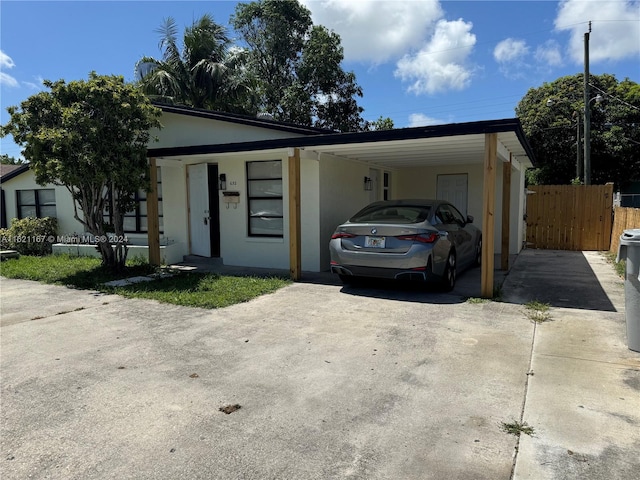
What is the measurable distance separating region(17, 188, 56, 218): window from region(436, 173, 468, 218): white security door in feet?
37.3

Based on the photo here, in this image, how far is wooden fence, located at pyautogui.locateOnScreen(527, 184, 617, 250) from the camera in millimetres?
12594

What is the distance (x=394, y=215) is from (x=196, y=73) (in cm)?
1262

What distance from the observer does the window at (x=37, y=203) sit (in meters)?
13.4

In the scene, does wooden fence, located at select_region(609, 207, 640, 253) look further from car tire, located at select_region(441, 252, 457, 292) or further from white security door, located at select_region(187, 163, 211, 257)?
white security door, located at select_region(187, 163, 211, 257)

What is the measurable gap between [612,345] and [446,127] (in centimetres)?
345

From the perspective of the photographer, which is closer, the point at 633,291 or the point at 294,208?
the point at 633,291

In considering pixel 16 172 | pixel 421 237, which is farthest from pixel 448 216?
pixel 16 172

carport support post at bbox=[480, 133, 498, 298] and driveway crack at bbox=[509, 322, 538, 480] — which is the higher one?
carport support post at bbox=[480, 133, 498, 298]

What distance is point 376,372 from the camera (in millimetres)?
3961

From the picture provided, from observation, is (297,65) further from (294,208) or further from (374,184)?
(294,208)

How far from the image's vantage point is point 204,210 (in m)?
10.3

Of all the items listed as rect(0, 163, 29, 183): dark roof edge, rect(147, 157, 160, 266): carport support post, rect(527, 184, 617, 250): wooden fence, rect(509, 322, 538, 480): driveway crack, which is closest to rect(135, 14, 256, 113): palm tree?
rect(0, 163, 29, 183): dark roof edge

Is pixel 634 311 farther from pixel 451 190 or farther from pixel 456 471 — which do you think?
pixel 451 190

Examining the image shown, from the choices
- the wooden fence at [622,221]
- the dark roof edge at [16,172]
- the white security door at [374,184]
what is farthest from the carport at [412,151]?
the dark roof edge at [16,172]
